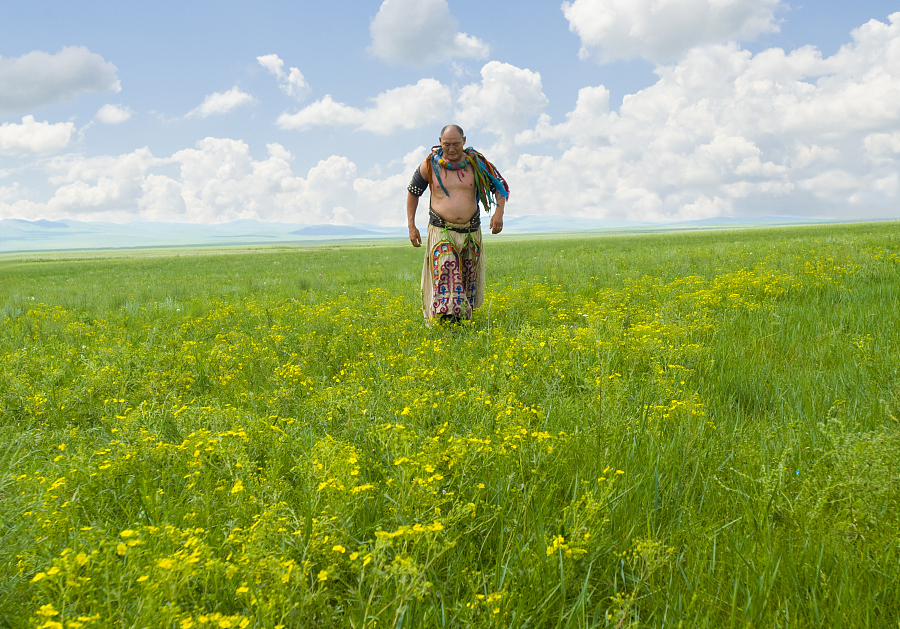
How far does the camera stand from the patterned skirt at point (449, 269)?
6262mm

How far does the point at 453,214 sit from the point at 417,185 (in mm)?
627

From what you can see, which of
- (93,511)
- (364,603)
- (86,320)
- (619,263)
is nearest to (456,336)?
(93,511)

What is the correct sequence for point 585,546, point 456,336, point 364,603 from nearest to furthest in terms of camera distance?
point 364,603, point 585,546, point 456,336

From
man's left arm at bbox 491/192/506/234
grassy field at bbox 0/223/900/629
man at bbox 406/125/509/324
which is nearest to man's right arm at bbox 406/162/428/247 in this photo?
man at bbox 406/125/509/324

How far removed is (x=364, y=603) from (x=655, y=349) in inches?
125

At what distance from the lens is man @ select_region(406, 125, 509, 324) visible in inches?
247

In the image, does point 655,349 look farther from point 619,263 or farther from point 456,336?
point 619,263

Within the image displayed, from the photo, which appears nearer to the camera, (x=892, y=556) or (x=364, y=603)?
(x=364, y=603)

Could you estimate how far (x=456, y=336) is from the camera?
230 inches

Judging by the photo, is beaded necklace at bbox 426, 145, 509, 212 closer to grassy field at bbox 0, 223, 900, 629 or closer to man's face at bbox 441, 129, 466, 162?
man's face at bbox 441, 129, 466, 162

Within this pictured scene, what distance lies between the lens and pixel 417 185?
6.46 meters

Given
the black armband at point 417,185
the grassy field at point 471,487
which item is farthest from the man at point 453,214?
the grassy field at point 471,487

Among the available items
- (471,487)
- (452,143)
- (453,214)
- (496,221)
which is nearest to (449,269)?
(453,214)

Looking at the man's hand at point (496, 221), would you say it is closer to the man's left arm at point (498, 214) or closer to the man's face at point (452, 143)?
the man's left arm at point (498, 214)
